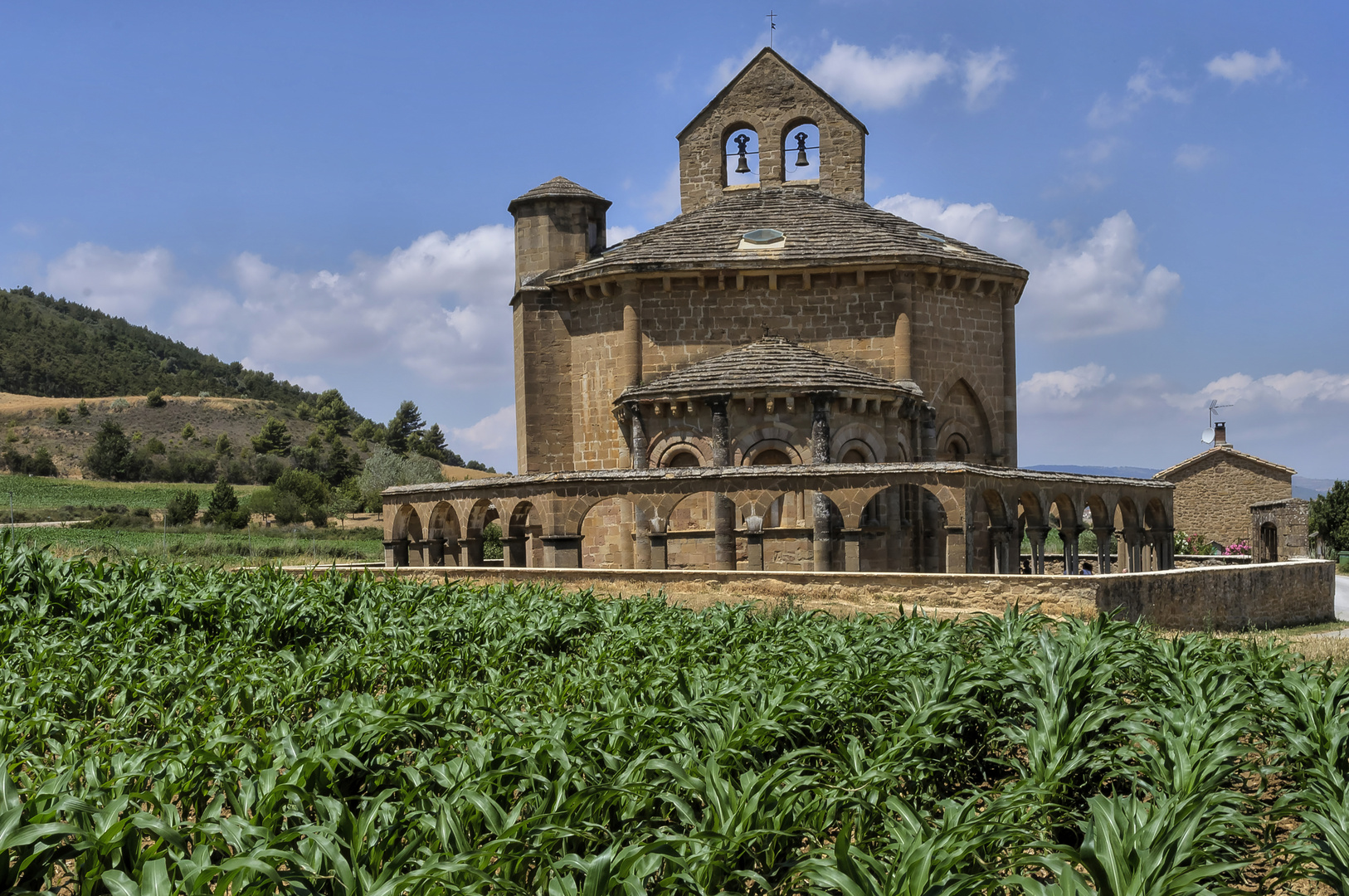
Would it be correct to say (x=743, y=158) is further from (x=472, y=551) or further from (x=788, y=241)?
(x=472, y=551)

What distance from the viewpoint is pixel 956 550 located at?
16859 millimetres

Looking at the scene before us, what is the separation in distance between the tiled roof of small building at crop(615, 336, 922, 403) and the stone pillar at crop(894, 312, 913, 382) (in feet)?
1.89

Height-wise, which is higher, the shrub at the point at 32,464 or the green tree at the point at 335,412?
the green tree at the point at 335,412

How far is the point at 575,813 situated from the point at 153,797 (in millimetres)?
1987

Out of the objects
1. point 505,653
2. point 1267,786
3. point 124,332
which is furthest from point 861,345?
point 124,332

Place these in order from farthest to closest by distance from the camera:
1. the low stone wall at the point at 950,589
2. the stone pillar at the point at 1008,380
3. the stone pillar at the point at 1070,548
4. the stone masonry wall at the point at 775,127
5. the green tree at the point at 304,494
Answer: the green tree at the point at 304,494 < the stone masonry wall at the point at 775,127 < the stone pillar at the point at 1008,380 < the stone pillar at the point at 1070,548 < the low stone wall at the point at 950,589

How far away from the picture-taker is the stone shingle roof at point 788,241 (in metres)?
23.0

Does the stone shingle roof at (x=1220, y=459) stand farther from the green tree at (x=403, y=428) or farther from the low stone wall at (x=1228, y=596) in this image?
the green tree at (x=403, y=428)

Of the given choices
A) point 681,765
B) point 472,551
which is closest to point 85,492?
point 472,551

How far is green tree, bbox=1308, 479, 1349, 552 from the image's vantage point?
4622 centimetres

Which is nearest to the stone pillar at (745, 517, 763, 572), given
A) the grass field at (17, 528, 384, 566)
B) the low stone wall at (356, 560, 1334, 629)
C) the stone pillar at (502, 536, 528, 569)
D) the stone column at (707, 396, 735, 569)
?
the stone column at (707, 396, 735, 569)

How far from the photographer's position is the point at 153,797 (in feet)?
16.1

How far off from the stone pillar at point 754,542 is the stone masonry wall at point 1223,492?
33.2 m

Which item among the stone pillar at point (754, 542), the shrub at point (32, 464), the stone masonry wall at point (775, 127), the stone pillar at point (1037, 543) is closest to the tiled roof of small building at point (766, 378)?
the stone pillar at point (754, 542)
